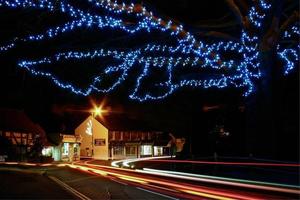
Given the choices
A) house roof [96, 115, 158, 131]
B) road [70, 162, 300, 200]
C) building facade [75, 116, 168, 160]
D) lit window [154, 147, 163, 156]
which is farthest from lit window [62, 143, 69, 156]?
road [70, 162, 300, 200]

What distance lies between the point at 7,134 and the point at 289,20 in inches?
1435

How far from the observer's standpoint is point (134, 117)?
75.8 metres

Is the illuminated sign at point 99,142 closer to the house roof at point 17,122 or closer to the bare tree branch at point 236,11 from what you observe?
the house roof at point 17,122

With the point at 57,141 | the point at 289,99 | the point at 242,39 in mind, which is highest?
the point at 242,39

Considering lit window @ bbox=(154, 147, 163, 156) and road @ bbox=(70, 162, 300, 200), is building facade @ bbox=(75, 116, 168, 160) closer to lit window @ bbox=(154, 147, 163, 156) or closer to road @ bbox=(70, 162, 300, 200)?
lit window @ bbox=(154, 147, 163, 156)

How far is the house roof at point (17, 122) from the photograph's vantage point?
46.9 metres

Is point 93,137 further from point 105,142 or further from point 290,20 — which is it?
point 290,20

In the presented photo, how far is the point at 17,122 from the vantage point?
49.3 m

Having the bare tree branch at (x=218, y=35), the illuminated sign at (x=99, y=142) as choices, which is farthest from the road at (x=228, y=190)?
the illuminated sign at (x=99, y=142)

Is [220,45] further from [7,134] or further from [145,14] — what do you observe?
[7,134]

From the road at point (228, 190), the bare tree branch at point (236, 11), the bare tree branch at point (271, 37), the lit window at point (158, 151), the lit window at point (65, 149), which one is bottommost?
the lit window at point (158, 151)

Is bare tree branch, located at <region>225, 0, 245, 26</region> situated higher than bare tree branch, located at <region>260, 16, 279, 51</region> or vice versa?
bare tree branch, located at <region>225, 0, 245, 26</region>

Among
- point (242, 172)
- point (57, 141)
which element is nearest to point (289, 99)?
point (242, 172)

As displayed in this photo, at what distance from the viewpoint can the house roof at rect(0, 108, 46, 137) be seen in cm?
4693
